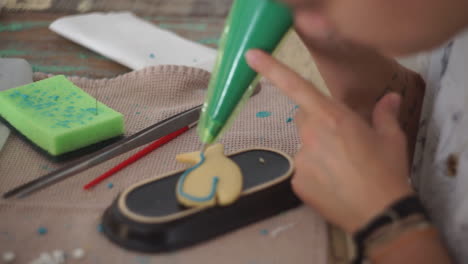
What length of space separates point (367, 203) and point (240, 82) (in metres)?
0.16

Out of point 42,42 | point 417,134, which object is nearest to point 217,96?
point 417,134

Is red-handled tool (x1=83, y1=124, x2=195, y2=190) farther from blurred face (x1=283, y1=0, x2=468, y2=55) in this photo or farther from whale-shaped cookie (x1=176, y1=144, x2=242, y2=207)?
blurred face (x1=283, y1=0, x2=468, y2=55)

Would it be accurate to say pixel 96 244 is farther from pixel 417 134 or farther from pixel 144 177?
pixel 417 134

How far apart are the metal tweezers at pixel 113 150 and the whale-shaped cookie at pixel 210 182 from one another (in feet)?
0.29

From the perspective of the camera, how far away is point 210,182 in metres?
0.49

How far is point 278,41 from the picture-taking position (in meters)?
0.47

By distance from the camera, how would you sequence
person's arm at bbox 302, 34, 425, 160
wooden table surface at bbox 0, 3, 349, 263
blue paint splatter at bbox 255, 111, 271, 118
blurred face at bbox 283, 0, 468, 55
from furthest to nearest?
wooden table surface at bbox 0, 3, 349, 263 < blue paint splatter at bbox 255, 111, 271, 118 < person's arm at bbox 302, 34, 425, 160 < blurred face at bbox 283, 0, 468, 55

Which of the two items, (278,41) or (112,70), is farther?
(112,70)

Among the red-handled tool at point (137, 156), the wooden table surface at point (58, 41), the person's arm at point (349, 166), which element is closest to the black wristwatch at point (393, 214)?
the person's arm at point (349, 166)

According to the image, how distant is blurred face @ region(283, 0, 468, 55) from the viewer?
0.36 metres

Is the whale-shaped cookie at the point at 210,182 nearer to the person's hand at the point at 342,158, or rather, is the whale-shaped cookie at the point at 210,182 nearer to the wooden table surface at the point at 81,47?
the person's hand at the point at 342,158

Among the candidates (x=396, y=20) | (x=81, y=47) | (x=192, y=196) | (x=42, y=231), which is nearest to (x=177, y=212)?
(x=192, y=196)

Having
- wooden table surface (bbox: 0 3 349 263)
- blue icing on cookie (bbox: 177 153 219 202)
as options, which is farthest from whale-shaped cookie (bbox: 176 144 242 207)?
wooden table surface (bbox: 0 3 349 263)

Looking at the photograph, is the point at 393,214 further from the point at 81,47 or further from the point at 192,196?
the point at 81,47
